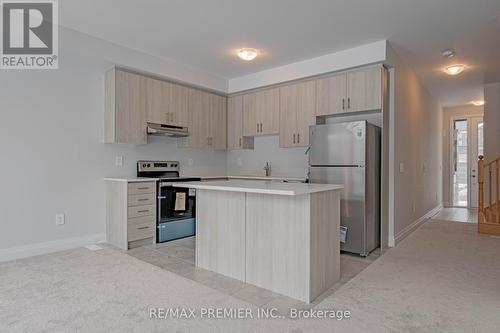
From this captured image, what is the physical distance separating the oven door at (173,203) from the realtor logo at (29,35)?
200 centimetres

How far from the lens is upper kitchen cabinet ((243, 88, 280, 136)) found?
493 centimetres

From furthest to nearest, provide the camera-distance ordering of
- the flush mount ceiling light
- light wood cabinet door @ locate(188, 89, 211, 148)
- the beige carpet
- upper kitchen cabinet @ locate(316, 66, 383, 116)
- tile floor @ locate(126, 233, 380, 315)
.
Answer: light wood cabinet door @ locate(188, 89, 211, 148)
the flush mount ceiling light
upper kitchen cabinet @ locate(316, 66, 383, 116)
tile floor @ locate(126, 233, 380, 315)
the beige carpet

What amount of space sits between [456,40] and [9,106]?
17.3ft

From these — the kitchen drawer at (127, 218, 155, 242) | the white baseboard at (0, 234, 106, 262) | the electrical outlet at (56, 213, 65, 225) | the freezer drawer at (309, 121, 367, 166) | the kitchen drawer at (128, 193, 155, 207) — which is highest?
the freezer drawer at (309, 121, 367, 166)

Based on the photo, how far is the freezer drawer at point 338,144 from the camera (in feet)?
11.5

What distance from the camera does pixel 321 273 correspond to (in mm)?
2406

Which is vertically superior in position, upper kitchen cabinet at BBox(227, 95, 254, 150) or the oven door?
upper kitchen cabinet at BBox(227, 95, 254, 150)

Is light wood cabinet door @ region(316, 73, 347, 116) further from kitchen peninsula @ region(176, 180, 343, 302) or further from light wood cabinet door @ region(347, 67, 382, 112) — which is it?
kitchen peninsula @ region(176, 180, 343, 302)

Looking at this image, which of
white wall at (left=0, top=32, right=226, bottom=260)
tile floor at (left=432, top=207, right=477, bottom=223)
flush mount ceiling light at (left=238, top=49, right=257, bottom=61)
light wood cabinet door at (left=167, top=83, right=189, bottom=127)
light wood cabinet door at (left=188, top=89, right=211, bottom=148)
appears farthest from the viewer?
tile floor at (left=432, top=207, right=477, bottom=223)

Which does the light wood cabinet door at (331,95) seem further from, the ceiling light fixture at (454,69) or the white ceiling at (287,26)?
the ceiling light fixture at (454,69)

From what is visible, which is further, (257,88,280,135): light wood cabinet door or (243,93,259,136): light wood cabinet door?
(243,93,259,136): light wood cabinet door

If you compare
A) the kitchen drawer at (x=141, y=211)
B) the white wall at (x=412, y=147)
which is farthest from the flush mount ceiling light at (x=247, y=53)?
the kitchen drawer at (x=141, y=211)

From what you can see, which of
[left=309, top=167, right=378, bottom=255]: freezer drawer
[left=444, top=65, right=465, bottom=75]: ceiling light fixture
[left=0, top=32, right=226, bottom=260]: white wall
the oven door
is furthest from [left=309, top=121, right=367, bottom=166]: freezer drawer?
[left=0, top=32, right=226, bottom=260]: white wall

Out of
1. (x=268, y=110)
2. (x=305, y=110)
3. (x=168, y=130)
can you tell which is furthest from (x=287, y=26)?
(x=168, y=130)
